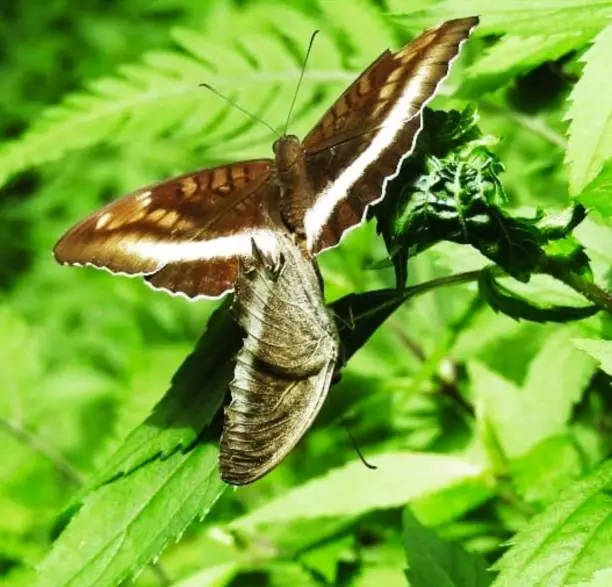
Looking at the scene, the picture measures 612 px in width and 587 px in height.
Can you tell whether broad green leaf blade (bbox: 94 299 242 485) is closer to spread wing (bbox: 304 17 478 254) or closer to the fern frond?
spread wing (bbox: 304 17 478 254)

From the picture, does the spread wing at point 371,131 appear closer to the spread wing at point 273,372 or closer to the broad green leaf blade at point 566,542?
the spread wing at point 273,372

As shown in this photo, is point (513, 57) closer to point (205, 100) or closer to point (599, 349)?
point (599, 349)

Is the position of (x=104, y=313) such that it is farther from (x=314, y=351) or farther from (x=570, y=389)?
(x=314, y=351)

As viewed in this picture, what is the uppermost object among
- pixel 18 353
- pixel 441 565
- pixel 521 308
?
pixel 521 308

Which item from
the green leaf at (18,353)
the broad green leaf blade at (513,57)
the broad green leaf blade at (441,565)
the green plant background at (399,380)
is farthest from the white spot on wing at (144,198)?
the green leaf at (18,353)

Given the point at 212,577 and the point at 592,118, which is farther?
the point at 212,577

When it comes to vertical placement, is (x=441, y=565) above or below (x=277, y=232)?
below

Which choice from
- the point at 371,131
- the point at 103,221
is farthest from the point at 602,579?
the point at 103,221
